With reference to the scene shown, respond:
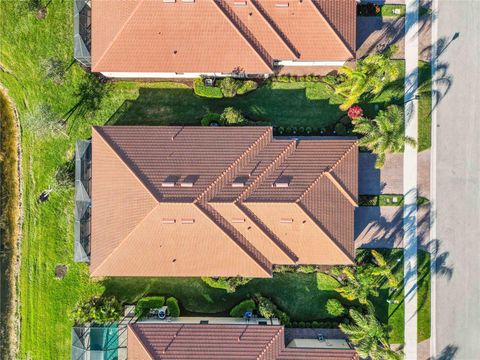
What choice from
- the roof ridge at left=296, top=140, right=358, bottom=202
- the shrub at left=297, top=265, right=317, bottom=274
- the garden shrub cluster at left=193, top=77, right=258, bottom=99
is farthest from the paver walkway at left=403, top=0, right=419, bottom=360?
the garden shrub cluster at left=193, top=77, right=258, bottom=99

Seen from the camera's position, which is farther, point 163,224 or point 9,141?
point 9,141

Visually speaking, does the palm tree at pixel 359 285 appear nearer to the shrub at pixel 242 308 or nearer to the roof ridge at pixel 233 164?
the shrub at pixel 242 308

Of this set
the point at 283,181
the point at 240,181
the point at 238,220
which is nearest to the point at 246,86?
the point at 240,181

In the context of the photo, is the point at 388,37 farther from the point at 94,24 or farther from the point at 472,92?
the point at 94,24

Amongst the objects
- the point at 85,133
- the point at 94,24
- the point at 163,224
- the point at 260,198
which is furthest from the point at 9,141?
the point at 260,198

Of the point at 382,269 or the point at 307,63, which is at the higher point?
the point at 307,63

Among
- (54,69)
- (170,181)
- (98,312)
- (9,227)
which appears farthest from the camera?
(9,227)

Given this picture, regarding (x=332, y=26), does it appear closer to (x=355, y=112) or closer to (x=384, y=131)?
(x=355, y=112)

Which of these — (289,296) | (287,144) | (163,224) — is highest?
(287,144)
